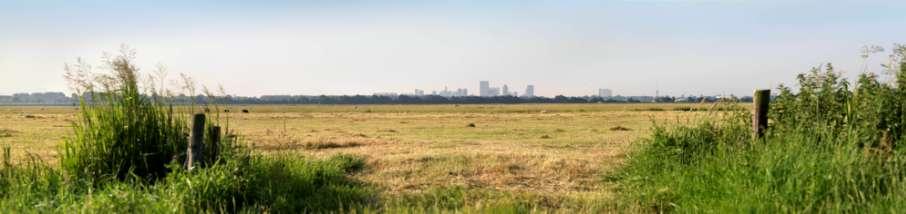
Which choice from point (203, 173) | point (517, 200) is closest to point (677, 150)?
point (517, 200)

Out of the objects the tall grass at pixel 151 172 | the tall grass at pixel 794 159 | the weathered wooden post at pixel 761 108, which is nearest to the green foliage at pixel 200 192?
the tall grass at pixel 151 172

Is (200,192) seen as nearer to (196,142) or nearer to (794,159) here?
(196,142)

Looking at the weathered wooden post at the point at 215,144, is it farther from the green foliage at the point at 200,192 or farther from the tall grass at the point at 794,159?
the tall grass at the point at 794,159

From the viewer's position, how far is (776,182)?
5.76m

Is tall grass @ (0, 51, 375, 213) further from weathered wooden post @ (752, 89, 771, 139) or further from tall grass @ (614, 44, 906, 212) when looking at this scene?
weathered wooden post @ (752, 89, 771, 139)

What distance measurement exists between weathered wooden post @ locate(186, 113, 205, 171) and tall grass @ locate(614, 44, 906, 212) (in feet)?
15.6

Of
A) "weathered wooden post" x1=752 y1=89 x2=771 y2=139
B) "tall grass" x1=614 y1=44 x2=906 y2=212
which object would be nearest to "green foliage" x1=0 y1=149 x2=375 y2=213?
"tall grass" x1=614 y1=44 x2=906 y2=212

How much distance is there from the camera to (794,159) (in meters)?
6.02

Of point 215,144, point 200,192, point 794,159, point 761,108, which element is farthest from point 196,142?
point 761,108

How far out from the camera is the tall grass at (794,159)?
5.59m

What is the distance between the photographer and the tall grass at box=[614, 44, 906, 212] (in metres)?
5.59

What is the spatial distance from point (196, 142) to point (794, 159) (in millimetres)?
6081

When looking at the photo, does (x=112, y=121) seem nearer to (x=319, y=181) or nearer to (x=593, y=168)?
(x=319, y=181)

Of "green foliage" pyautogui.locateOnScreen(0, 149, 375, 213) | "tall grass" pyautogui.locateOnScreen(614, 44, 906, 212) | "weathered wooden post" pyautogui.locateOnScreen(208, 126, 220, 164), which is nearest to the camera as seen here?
"tall grass" pyautogui.locateOnScreen(614, 44, 906, 212)
